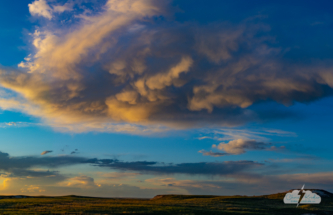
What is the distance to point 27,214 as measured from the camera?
4734 cm

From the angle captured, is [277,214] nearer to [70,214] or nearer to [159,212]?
[159,212]

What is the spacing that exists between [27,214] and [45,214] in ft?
10.2

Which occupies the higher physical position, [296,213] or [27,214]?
[27,214]

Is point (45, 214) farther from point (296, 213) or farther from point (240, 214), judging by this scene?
point (296, 213)

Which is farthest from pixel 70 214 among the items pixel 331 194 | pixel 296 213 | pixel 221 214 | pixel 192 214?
pixel 331 194

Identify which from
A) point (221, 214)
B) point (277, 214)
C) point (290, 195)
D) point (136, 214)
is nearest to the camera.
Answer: point (136, 214)

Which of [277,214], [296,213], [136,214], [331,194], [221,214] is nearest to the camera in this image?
[136,214]

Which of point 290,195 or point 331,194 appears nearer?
point 290,195

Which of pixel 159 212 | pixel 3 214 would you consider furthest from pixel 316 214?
pixel 3 214

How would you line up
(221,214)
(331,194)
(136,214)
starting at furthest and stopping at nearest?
(331,194)
(221,214)
(136,214)

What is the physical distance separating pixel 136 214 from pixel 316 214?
45.5 metres

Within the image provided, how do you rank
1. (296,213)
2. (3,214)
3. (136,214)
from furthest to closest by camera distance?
1. (296,213)
2. (136,214)
3. (3,214)

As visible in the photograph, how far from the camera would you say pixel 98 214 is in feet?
158

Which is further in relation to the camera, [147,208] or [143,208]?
[147,208]
